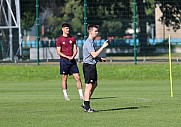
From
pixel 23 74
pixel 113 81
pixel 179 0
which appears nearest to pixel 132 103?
pixel 113 81

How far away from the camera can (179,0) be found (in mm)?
32750

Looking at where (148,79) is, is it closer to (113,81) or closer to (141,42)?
(113,81)

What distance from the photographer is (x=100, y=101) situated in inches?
720

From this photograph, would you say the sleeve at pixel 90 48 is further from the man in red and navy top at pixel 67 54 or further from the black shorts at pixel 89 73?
the man in red and navy top at pixel 67 54

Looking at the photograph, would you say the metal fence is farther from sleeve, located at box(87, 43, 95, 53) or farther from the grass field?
sleeve, located at box(87, 43, 95, 53)

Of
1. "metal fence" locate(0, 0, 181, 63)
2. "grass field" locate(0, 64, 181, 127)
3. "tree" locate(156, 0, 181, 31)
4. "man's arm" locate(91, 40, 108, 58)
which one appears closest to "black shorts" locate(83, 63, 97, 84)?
"man's arm" locate(91, 40, 108, 58)

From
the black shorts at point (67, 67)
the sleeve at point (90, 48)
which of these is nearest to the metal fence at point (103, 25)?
the black shorts at point (67, 67)

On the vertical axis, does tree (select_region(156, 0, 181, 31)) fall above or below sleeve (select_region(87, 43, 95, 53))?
above

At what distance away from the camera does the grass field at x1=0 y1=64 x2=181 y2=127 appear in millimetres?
13367

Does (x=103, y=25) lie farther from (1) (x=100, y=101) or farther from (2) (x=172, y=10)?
(1) (x=100, y=101)

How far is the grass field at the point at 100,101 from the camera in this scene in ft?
43.9

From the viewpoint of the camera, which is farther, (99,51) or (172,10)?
(172,10)

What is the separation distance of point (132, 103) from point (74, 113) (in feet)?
9.78

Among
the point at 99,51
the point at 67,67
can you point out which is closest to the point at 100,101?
the point at 67,67
